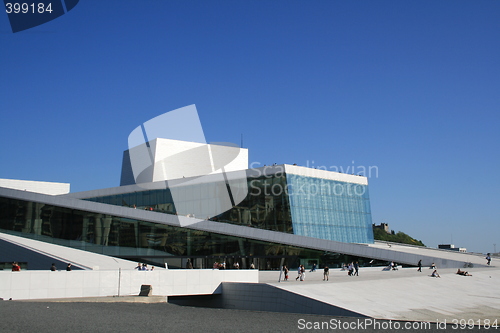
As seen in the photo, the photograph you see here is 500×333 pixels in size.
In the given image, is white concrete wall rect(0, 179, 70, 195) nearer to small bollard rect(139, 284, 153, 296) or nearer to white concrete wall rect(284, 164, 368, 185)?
white concrete wall rect(284, 164, 368, 185)

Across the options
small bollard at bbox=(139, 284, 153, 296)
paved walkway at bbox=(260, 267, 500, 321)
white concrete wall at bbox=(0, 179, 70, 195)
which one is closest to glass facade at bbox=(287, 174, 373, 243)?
paved walkway at bbox=(260, 267, 500, 321)

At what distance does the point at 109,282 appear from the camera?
18672 mm

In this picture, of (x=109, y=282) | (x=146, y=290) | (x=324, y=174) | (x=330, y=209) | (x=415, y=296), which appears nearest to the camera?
(x=109, y=282)

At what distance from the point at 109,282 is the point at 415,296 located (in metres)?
10.8

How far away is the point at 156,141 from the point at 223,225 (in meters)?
18.4

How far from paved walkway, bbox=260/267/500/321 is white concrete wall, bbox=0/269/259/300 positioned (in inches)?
105

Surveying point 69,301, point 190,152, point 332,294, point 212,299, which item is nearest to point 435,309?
point 332,294

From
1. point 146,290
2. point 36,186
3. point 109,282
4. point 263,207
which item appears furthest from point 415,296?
point 36,186

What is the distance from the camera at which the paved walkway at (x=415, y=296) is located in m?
16.1

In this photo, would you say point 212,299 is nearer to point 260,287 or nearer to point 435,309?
point 260,287

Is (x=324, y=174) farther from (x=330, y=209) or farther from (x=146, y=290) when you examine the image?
(x=146, y=290)

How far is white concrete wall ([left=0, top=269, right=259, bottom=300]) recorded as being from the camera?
16.6 metres

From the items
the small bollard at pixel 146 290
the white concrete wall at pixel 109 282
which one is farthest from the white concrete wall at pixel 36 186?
the small bollard at pixel 146 290

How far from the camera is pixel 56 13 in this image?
1647 cm
